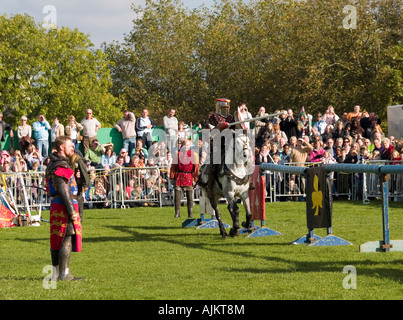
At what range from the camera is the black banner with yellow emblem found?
1480 centimetres

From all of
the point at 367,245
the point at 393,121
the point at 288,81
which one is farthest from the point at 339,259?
the point at 288,81

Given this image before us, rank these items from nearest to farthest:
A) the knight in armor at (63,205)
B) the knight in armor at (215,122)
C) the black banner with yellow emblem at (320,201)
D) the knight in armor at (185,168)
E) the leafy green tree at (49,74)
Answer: the knight in armor at (63,205) → the black banner with yellow emblem at (320,201) → the knight in armor at (215,122) → the knight in armor at (185,168) → the leafy green tree at (49,74)

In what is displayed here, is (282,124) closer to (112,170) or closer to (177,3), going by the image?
(112,170)

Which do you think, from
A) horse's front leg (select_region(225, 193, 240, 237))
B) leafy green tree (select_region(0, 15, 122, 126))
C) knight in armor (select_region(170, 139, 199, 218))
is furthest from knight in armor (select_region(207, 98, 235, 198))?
leafy green tree (select_region(0, 15, 122, 126))

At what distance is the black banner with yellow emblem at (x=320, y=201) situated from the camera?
14797 millimetres

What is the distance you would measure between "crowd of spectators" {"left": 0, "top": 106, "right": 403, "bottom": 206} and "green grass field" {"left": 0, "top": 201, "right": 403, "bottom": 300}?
6.23m

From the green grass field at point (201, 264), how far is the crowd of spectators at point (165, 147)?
6.23 metres

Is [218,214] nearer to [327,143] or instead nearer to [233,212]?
[233,212]

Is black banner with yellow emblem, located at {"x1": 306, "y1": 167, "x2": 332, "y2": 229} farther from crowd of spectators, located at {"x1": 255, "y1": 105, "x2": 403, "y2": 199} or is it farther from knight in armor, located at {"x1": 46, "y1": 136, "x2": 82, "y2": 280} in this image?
crowd of spectators, located at {"x1": 255, "y1": 105, "x2": 403, "y2": 199}

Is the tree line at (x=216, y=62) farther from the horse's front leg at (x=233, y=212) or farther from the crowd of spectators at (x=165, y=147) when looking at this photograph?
the horse's front leg at (x=233, y=212)

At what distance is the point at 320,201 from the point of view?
1481cm

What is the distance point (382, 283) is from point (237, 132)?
672cm

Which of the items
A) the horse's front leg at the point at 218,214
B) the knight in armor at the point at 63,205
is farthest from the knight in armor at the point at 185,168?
the knight in armor at the point at 63,205

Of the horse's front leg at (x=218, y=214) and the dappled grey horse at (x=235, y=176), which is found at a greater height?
the dappled grey horse at (x=235, y=176)
